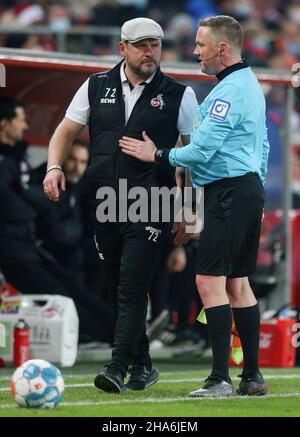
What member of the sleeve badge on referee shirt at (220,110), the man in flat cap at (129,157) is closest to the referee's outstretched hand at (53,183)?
the man in flat cap at (129,157)

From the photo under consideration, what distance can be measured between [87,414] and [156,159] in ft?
5.70

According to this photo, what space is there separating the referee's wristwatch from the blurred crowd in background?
737cm

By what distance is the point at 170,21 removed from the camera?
20.8 metres

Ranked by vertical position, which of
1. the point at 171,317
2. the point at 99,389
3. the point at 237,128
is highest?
the point at 237,128

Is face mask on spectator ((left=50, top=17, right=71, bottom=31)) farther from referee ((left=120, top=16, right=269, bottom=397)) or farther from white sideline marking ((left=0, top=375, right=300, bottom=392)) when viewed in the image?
referee ((left=120, top=16, right=269, bottom=397))

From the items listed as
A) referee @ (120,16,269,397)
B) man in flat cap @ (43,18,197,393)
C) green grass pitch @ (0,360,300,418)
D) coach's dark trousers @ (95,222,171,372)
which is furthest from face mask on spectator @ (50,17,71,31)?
referee @ (120,16,269,397)

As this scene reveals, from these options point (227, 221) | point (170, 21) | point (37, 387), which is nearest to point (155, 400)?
point (37, 387)

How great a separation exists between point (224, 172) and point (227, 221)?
0.92 feet

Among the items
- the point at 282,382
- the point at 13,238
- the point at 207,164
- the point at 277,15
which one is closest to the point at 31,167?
the point at 13,238

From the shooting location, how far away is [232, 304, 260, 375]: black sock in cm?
745

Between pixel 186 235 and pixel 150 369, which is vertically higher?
pixel 186 235

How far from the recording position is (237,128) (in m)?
7.30

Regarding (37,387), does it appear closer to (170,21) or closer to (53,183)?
(53,183)
